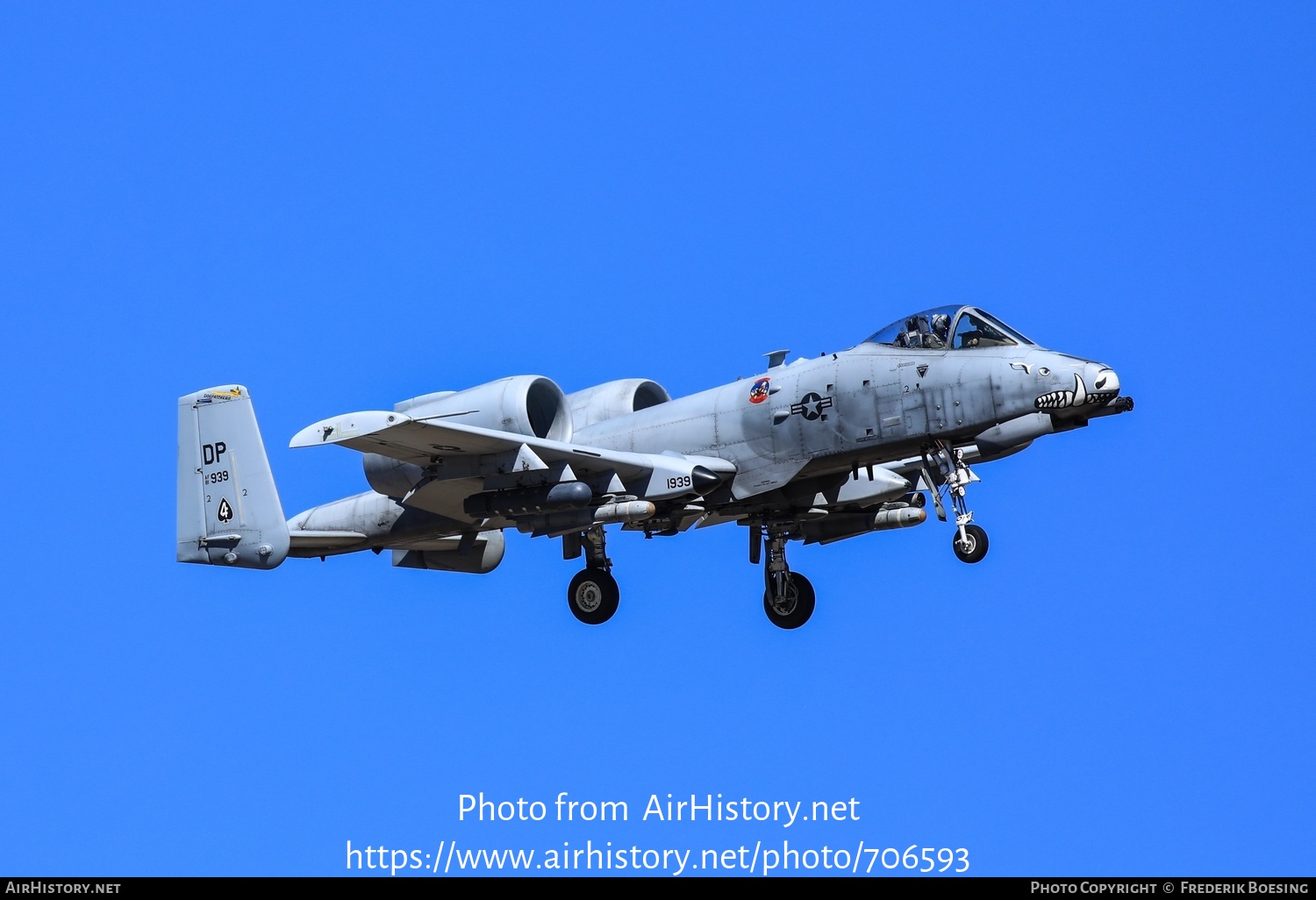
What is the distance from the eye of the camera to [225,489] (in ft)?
80.6

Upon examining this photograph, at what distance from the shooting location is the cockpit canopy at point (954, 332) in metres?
23.3

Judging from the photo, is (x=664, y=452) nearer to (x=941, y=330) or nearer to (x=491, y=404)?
(x=491, y=404)

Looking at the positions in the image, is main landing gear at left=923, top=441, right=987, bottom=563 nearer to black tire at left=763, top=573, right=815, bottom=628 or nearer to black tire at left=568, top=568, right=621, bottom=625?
black tire at left=763, top=573, right=815, bottom=628

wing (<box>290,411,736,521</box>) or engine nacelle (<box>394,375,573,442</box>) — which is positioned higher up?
engine nacelle (<box>394,375,573,442</box>)

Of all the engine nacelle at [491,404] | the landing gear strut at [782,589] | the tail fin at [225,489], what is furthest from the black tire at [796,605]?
the tail fin at [225,489]

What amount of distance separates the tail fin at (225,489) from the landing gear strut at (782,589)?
6813 millimetres

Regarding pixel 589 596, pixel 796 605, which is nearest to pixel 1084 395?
pixel 796 605

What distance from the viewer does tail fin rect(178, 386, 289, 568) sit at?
24391mm

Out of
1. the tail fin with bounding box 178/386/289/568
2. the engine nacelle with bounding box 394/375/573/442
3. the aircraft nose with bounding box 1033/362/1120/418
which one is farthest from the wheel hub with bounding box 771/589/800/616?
the tail fin with bounding box 178/386/289/568

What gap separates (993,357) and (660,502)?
465cm

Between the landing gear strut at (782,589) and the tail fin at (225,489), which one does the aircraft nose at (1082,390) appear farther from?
the tail fin at (225,489)

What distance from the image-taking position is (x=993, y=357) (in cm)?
2303
